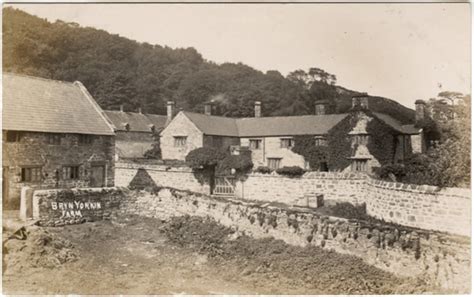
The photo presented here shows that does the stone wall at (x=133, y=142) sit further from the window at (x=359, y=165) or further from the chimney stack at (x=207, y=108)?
the window at (x=359, y=165)

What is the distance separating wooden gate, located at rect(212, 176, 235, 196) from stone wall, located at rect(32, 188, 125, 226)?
8.41m

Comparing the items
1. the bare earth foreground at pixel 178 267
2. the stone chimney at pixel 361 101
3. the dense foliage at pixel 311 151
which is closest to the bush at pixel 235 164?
the dense foliage at pixel 311 151

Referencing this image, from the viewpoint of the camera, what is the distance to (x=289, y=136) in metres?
33.1

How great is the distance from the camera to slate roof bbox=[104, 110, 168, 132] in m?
41.3

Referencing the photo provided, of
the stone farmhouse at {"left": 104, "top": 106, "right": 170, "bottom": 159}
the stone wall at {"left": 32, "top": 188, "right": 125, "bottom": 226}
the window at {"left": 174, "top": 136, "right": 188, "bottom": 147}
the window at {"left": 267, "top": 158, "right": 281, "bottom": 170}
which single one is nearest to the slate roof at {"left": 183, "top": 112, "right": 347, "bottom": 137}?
the window at {"left": 174, "top": 136, "right": 188, "bottom": 147}

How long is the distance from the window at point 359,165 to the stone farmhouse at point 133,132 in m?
21.0

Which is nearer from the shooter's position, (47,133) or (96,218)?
(96,218)

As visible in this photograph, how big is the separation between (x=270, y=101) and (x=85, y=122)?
4152 cm

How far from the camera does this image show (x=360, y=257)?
1196cm

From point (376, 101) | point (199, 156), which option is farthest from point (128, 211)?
point (376, 101)

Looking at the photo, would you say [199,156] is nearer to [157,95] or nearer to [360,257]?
[360,257]

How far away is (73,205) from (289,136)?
20576mm

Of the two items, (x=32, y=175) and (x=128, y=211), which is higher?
(x=32, y=175)

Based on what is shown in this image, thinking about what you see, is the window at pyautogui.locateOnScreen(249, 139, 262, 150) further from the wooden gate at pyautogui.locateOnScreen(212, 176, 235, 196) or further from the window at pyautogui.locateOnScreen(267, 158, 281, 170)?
the wooden gate at pyautogui.locateOnScreen(212, 176, 235, 196)
